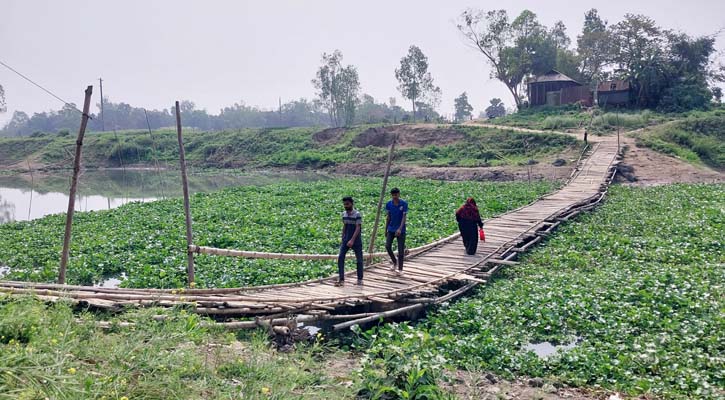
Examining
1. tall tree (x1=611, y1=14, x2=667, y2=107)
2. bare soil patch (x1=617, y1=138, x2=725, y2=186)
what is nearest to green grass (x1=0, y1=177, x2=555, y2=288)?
bare soil patch (x1=617, y1=138, x2=725, y2=186)

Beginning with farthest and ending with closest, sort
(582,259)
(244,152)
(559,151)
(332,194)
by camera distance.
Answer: (244,152) → (559,151) → (332,194) → (582,259)

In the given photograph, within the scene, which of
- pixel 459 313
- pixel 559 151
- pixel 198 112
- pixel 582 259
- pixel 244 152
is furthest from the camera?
pixel 198 112

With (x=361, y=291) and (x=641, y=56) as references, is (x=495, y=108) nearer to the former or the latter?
(x=641, y=56)

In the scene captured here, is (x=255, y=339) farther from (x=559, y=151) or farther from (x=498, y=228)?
(x=559, y=151)

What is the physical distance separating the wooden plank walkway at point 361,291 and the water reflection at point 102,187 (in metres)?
20.4

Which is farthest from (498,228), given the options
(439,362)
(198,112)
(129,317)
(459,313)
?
(198,112)

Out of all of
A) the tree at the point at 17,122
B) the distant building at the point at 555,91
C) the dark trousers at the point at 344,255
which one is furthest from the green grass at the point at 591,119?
the tree at the point at 17,122

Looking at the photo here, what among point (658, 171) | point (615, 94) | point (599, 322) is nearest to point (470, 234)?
point (599, 322)

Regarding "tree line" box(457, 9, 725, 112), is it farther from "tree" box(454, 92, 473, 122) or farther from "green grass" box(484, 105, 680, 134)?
"tree" box(454, 92, 473, 122)

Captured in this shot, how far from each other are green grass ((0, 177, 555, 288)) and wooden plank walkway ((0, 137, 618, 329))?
6.11ft

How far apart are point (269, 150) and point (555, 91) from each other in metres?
26.1

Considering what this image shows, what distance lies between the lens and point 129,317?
6168 mm

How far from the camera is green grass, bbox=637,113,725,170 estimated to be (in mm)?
28859

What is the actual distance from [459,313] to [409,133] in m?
37.3
